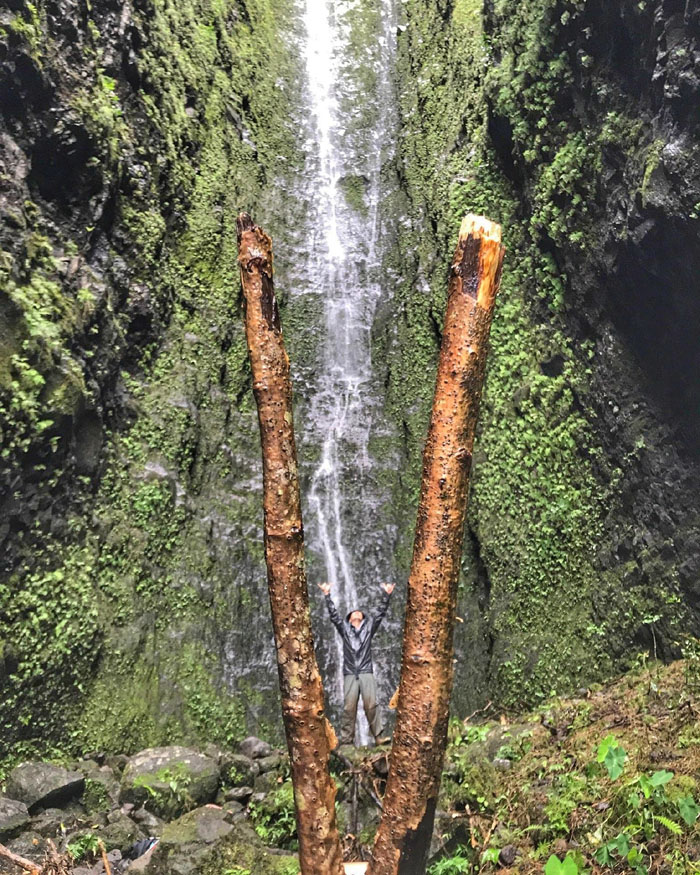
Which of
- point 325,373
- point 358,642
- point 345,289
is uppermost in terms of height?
point 345,289

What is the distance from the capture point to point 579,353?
7.66m

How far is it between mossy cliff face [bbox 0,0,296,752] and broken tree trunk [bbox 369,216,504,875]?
203 inches

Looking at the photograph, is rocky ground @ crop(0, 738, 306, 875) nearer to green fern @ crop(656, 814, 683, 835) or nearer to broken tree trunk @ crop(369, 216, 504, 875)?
green fern @ crop(656, 814, 683, 835)

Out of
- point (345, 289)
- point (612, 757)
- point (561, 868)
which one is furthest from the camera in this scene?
point (345, 289)

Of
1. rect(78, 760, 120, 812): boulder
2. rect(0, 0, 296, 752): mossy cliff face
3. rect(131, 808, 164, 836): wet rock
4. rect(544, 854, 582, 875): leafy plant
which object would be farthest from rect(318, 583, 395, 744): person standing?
rect(544, 854, 582, 875): leafy plant

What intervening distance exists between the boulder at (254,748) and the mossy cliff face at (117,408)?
378 mm

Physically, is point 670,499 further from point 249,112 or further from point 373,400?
point 249,112

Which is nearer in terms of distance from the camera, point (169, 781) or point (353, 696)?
point (169, 781)

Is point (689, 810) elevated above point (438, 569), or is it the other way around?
point (438, 569)

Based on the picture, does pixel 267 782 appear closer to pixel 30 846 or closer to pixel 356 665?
pixel 356 665

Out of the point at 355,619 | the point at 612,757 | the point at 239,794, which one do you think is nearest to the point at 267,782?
the point at 239,794

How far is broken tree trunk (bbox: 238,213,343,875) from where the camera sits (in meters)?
2.16

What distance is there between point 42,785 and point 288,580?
477 cm

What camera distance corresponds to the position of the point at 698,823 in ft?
10.4
